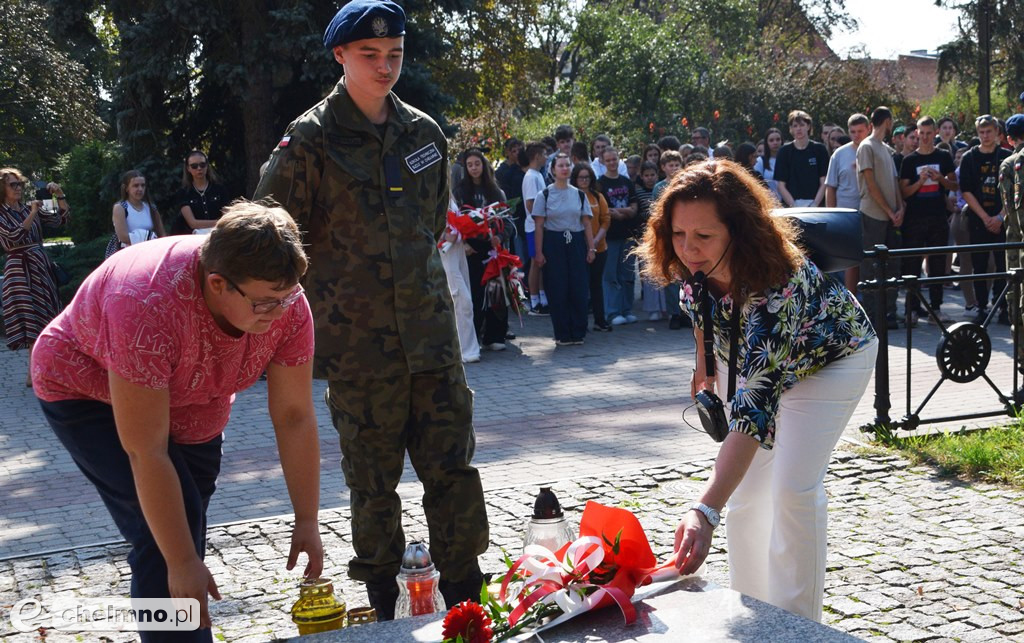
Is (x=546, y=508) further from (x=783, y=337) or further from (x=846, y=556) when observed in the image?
(x=846, y=556)

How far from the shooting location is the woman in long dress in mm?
10625

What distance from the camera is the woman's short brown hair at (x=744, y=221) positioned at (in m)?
3.55

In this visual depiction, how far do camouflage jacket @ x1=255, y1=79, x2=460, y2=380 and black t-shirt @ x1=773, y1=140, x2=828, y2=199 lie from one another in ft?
32.2

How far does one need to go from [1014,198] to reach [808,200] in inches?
172

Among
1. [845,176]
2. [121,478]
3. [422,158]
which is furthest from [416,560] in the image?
[845,176]

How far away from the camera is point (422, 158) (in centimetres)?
443

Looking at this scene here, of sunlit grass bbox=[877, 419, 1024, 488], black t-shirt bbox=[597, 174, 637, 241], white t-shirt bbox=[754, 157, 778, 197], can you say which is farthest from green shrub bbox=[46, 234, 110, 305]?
sunlit grass bbox=[877, 419, 1024, 488]

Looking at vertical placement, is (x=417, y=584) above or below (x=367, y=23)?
below

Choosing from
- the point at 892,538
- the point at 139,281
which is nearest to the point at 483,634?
the point at 139,281

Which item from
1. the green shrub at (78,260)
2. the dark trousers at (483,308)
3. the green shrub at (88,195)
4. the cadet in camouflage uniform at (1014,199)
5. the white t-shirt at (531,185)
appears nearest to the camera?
the cadet in camouflage uniform at (1014,199)

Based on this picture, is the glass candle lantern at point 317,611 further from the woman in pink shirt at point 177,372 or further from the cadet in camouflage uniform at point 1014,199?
the cadet in camouflage uniform at point 1014,199

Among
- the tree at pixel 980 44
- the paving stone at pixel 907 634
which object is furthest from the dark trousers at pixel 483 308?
the tree at pixel 980 44

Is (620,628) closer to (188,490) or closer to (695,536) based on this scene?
(695,536)

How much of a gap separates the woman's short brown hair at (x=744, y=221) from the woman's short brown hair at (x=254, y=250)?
1288 mm
